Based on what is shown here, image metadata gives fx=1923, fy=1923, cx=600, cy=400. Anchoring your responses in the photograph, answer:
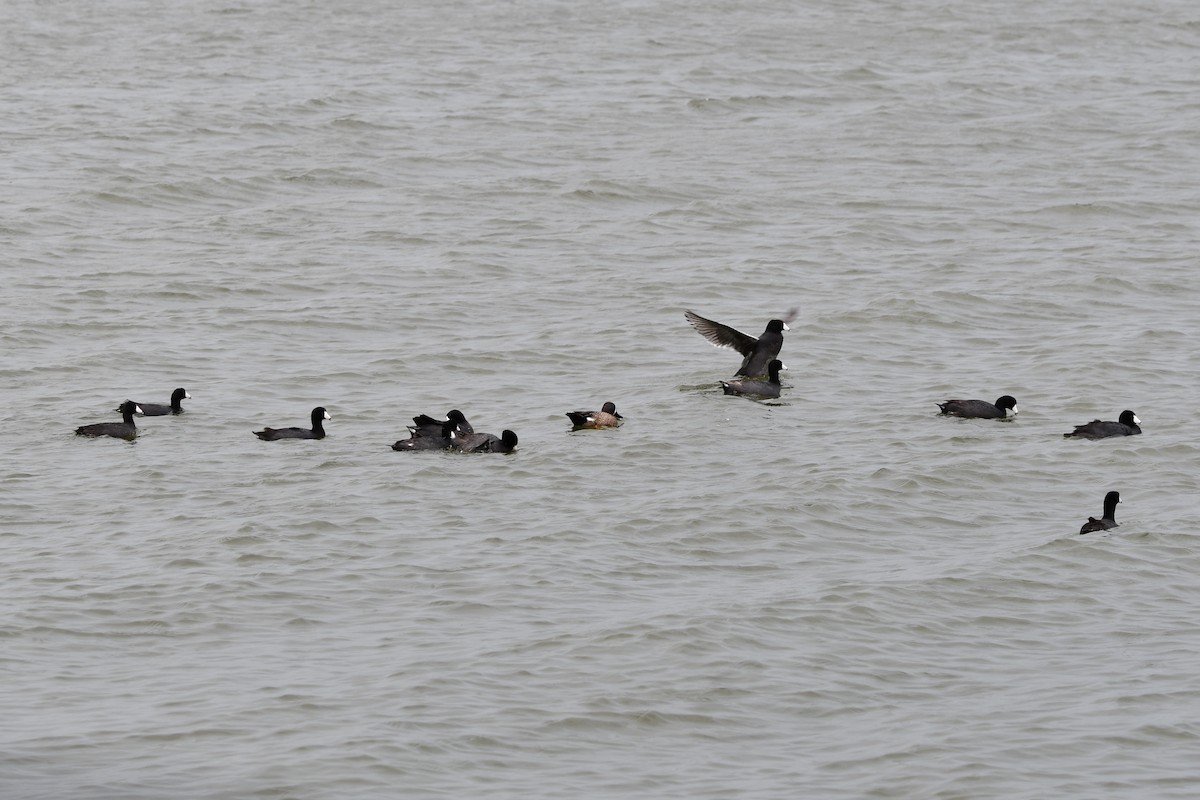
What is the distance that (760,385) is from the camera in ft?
68.2

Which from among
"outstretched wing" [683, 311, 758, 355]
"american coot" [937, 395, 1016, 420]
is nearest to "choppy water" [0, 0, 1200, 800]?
"american coot" [937, 395, 1016, 420]

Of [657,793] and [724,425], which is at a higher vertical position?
[724,425]

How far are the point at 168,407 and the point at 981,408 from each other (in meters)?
8.23

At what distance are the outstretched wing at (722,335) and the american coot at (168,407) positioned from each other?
5.78 metres

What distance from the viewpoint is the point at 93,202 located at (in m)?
29.5

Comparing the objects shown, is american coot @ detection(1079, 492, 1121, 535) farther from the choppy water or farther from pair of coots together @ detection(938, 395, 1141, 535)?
pair of coots together @ detection(938, 395, 1141, 535)

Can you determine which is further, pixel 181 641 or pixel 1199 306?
pixel 1199 306

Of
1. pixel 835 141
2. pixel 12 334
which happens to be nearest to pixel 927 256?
pixel 835 141

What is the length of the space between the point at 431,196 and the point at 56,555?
15854mm

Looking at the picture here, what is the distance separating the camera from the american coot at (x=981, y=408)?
1936cm

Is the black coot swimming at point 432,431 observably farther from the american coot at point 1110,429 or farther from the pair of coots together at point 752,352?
the american coot at point 1110,429

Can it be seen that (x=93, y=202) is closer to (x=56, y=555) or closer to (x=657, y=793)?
(x=56, y=555)

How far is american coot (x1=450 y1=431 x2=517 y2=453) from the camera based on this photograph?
712 inches

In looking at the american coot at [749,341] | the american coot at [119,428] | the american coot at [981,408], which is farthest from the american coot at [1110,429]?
the american coot at [119,428]
